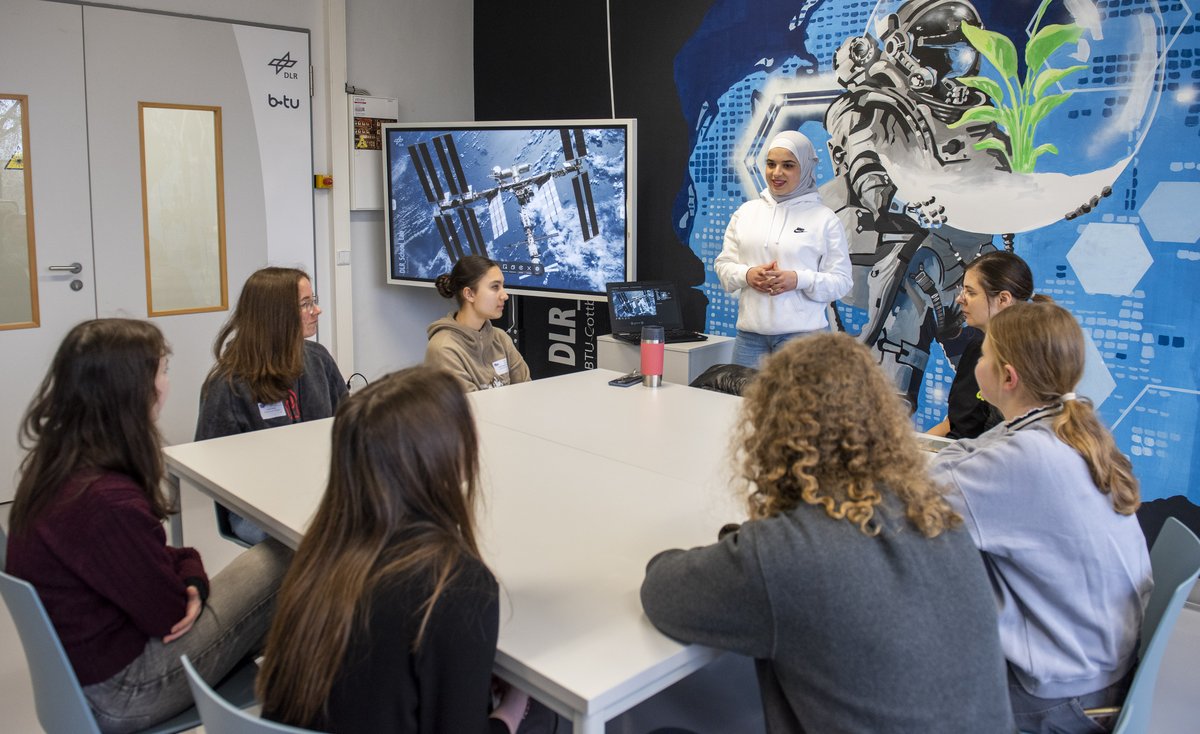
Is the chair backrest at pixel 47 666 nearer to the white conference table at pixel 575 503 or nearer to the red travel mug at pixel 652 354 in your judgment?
the white conference table at pixel 575 503

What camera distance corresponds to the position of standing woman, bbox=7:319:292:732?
1.53 meters

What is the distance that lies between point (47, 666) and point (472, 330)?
193 cm

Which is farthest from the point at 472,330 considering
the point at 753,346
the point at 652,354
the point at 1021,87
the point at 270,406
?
the point at 1021,87

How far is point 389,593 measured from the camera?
4.05ft

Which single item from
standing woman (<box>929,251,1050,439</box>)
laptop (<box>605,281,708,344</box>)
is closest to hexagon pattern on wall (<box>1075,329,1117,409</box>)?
standing woman (<box>929,251,1050,439</box>)

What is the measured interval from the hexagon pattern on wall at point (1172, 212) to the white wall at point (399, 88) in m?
3.84

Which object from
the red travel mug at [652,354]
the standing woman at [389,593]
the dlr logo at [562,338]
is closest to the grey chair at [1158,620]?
the standing woman at [389,593]

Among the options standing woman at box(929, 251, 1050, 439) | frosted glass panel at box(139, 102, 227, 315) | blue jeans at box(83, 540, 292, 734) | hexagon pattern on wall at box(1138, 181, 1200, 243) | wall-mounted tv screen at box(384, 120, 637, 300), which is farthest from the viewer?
wall-mounted tv screen at box(384, 120, 637, 300)

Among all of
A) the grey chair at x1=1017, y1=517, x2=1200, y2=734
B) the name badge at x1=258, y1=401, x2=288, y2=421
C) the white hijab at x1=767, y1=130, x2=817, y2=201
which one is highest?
the white hijab at x1=767, y1=130, x2=817, y2=201

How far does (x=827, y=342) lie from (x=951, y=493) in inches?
15.6

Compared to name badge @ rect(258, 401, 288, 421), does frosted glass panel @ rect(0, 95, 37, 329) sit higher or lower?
higher

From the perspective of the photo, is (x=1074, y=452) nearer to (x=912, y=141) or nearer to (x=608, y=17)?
(x=912, y=141)

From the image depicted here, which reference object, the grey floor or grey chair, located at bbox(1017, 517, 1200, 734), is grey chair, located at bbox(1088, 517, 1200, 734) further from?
the grey floor

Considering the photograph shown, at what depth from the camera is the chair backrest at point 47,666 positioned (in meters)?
1.43
